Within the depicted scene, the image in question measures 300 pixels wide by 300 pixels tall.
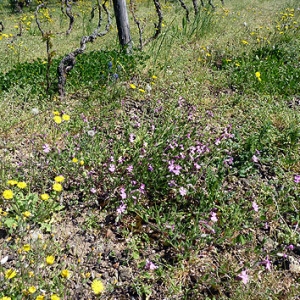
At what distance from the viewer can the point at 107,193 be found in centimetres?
270

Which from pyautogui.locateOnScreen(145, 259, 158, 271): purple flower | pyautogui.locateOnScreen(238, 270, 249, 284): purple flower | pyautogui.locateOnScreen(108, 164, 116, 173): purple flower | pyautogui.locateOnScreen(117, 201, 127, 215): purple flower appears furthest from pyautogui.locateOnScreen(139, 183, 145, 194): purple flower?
pyautogui.locateOnScreen(238, 270, 249, 284): purple flower

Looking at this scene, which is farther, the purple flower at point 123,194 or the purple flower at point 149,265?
the purple flower at point 123,194

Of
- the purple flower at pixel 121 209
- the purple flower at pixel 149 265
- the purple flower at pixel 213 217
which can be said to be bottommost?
the purple flower at pixel 149 265

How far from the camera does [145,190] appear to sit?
2732 mm

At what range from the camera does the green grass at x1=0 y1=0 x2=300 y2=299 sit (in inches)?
83.9

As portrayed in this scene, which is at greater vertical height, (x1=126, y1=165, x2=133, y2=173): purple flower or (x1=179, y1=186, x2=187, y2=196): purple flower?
(x1=126, y1=165, x2=133, y2=173): purple flower

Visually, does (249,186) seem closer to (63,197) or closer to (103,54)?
(63,197)

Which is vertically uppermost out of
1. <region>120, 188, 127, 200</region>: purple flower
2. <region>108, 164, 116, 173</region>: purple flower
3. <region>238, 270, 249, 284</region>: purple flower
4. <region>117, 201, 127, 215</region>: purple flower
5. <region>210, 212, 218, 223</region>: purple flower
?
<region>108, 164, 116, 173</region>: purple flower

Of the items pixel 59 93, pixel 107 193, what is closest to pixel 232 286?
pixel 107 193

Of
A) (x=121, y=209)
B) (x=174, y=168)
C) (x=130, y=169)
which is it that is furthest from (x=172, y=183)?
(x=121, y=209)

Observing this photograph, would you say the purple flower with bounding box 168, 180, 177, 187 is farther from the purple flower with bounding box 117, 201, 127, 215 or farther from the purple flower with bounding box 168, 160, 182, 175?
the purple flower with bounding box 117, 201, 127, 215

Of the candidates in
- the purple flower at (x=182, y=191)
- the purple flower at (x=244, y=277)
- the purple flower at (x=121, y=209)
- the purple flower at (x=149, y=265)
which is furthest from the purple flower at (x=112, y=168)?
the purple flower at (x=244, y=277)

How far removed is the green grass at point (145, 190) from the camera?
2.13 meters

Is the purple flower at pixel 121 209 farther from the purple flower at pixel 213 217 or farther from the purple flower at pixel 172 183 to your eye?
the purple flower at pixel 213 217
